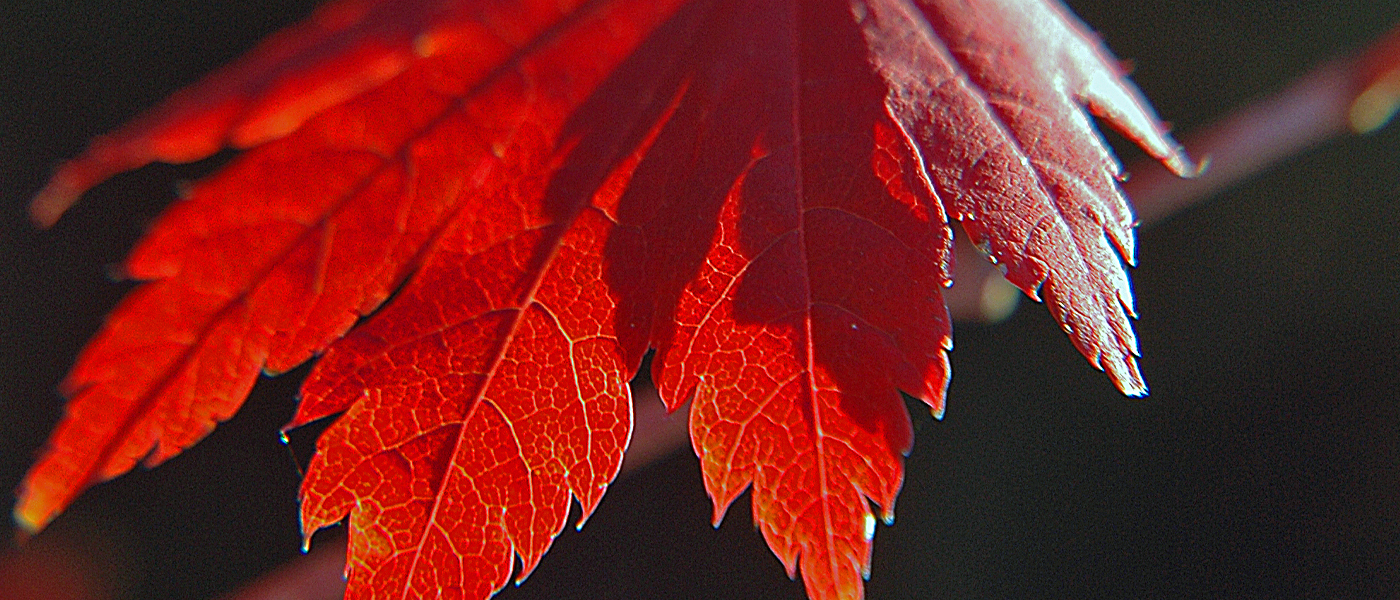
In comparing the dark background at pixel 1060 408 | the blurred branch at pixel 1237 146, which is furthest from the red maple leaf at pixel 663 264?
the dark background at pixel 1060 408

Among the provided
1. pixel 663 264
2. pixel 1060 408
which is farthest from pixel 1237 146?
pixel 663 264

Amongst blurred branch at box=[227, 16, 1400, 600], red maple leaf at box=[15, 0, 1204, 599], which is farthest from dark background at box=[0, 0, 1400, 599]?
red maple leaf at box=[15, 0, 1204, 599]

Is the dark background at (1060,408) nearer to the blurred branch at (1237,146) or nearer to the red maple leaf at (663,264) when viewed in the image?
the blurred branch at (1237,146)

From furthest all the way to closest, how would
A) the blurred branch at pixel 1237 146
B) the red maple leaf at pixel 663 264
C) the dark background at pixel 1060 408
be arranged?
the dark background at pixel 1060 408, the blurred branch at pixel 1237 146, the red maple leaf at pixel 663 264

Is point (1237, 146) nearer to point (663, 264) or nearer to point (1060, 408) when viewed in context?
point (1060, 408)

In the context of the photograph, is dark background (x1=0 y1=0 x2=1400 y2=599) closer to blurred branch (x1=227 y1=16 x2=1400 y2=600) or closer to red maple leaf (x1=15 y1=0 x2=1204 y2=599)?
blurred branch (x1=227 y1=16 x2=1400 y2=600)
